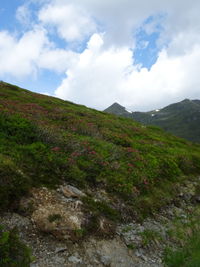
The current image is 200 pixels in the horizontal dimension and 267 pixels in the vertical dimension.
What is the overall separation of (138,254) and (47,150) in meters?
7.37

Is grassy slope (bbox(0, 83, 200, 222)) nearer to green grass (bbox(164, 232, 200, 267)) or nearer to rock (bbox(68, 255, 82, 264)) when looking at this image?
green grass (bbox(164, 232, 200, 267))

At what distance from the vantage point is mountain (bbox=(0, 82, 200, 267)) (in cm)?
706

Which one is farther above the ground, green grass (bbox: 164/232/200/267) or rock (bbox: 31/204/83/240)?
rock (bbox: 31/204/83/240)

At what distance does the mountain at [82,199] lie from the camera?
23.2 feet

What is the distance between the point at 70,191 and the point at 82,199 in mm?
696

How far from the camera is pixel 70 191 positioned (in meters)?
9.56

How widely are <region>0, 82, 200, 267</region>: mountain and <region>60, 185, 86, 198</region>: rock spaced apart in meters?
0.05

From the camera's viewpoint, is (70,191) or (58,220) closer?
(58,220)

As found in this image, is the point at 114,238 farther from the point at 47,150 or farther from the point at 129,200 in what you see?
the point at 47,150

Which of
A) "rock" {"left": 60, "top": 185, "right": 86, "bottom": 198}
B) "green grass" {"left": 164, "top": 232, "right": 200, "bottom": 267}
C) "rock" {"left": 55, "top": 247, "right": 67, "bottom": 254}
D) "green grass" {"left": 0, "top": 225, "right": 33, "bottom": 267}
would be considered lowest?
"green grass" {"left": 164, "top": 232, "right": 200, "bottom": 267}

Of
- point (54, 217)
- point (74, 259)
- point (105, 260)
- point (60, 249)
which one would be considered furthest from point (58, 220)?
point (105, 260)

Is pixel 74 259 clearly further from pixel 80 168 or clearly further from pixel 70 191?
pixel 80 168

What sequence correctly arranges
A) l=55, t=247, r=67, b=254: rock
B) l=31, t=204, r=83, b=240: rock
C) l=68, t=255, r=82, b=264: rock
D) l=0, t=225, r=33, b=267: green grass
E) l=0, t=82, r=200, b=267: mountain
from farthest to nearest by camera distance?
1. l=31, t=204, r=83, b=240: rock
2. l=0, t=82, r=200, b=267: mountain
3. l=55, t=247, r=67, b=254: rock
4. l=68, t=255, r=82, b=264: rock
5. l=0, t=225, r=33, b=267: green grass

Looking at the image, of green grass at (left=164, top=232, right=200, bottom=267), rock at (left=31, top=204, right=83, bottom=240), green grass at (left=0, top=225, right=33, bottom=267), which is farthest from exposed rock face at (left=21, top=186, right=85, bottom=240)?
green grass at (left=164, top=232, right=200, bottom=267)
